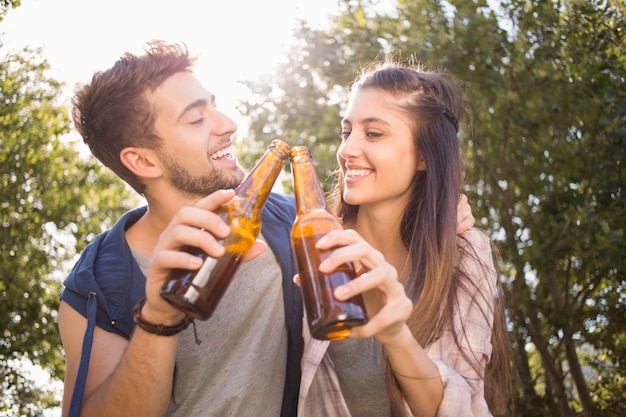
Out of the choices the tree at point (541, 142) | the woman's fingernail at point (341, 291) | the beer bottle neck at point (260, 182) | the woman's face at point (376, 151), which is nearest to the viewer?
the woman's fingernail at point (341, 291)

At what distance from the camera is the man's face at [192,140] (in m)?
2.58

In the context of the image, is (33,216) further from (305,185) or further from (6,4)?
(305,185)

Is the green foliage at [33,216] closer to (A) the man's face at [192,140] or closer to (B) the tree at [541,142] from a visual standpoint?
(B) the tree at [541,142]

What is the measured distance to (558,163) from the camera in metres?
5.06

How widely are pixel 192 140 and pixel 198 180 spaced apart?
6.3 inches

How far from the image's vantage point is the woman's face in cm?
241

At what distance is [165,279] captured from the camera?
1.59m

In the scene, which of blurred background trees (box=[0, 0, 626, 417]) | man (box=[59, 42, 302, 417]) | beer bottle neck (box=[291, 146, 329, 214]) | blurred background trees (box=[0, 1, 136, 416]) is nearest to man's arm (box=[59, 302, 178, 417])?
man (box=[59, 42, 302, 417])

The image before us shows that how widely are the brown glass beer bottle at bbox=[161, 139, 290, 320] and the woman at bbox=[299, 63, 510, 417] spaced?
0.93 feet

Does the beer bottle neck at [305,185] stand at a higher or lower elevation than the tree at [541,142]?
lower

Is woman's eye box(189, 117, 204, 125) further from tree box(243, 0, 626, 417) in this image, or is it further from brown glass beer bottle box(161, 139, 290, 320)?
tree box(243, 0, 626, 417)

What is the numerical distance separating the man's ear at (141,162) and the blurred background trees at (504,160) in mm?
1634

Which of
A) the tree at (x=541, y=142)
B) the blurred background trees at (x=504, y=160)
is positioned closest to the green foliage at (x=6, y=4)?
the blurred background trees at (x=504, y=160)

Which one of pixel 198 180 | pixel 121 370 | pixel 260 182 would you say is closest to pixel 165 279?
pixel 260 182
